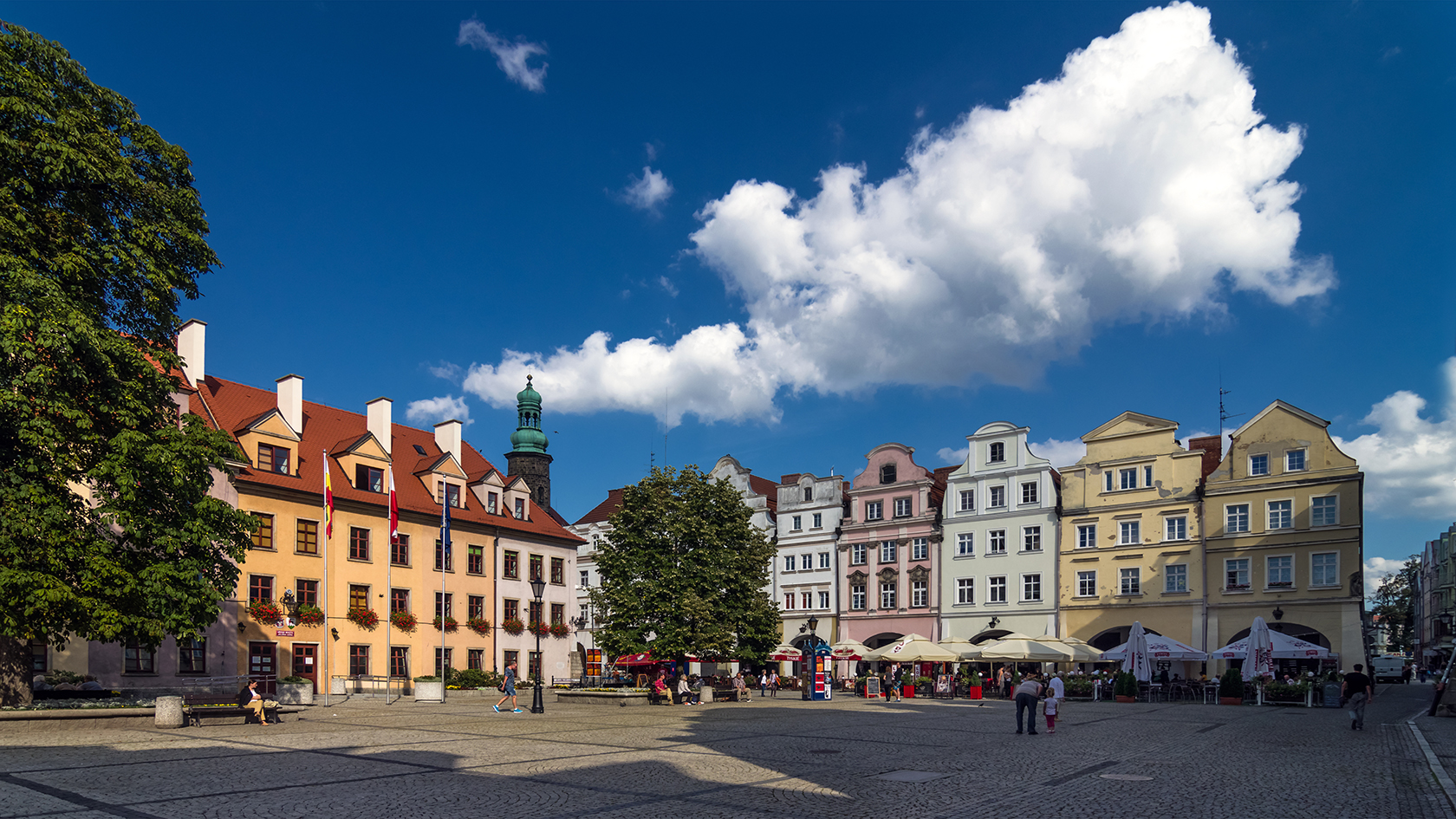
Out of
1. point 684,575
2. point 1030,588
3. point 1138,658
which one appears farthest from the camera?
point 1030,588

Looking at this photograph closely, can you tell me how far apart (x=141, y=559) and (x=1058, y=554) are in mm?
46192

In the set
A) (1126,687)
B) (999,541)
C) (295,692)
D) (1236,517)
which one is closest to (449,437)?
(295,692)

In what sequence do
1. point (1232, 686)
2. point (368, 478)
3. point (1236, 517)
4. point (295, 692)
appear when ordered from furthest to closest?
point (1236, 517)
point (368, 478)
point (1232, 686)
point (295, 692)

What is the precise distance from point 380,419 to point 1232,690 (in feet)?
136

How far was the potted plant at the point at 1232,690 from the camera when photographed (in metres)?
39.8

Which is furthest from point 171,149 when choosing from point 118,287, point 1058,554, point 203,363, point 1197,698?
point 1058,554

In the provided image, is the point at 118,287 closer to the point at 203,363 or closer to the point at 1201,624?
the point at 203,363

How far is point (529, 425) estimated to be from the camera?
80500mm

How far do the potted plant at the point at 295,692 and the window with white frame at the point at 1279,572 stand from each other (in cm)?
4413

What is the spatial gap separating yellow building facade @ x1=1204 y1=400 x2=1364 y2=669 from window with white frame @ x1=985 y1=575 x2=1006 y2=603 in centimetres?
1108

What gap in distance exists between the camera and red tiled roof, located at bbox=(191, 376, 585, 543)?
44938 millimetres

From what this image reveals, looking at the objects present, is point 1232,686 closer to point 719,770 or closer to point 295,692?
point 719,770

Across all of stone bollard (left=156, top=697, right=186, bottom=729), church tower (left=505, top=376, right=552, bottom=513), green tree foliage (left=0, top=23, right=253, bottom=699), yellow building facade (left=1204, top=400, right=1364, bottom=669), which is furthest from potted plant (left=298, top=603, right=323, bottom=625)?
yellow building facade (left=1204, top=400, right=1364, bottom=669)

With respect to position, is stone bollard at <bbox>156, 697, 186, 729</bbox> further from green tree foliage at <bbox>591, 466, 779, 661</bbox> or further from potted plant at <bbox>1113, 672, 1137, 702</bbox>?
potted plant at <bbox>1113, 672, 1137, 702</bbox>
